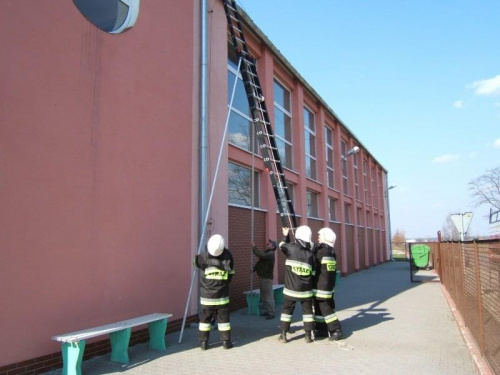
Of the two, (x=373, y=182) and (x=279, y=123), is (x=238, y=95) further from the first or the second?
(x=373, y=182)

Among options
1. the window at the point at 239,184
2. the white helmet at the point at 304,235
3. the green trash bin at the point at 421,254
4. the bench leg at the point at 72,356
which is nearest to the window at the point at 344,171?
the green trash bin at the point at 421,254

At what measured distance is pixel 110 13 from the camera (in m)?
7.19

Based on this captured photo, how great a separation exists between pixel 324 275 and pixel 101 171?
13.2ft

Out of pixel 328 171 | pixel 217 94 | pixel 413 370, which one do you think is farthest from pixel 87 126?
pixel 328 171

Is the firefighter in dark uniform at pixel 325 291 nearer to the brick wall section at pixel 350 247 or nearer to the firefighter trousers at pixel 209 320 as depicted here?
the firefighter trousers at pixel 209 320

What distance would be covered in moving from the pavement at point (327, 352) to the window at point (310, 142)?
9224mm

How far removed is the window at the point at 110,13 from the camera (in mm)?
6629

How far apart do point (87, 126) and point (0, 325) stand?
283cm

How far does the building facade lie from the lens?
5277 millimetres

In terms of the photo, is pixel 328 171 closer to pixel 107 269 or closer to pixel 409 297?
pixel 409 297

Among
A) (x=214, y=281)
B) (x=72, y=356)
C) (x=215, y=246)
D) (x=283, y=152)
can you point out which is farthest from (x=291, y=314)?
(x=283, y=152)

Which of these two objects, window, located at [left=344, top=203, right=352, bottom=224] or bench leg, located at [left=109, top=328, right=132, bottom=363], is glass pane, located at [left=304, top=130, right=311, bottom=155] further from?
bench leg, located at [left=109, top=328, right=132, bottom=363]

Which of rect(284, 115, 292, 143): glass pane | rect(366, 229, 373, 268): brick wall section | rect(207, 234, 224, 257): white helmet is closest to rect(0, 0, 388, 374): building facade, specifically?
rect(207, 234, 224, 257): white helmet

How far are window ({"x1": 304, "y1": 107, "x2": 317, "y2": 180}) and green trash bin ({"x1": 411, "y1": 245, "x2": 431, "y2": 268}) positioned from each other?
27.9ft
